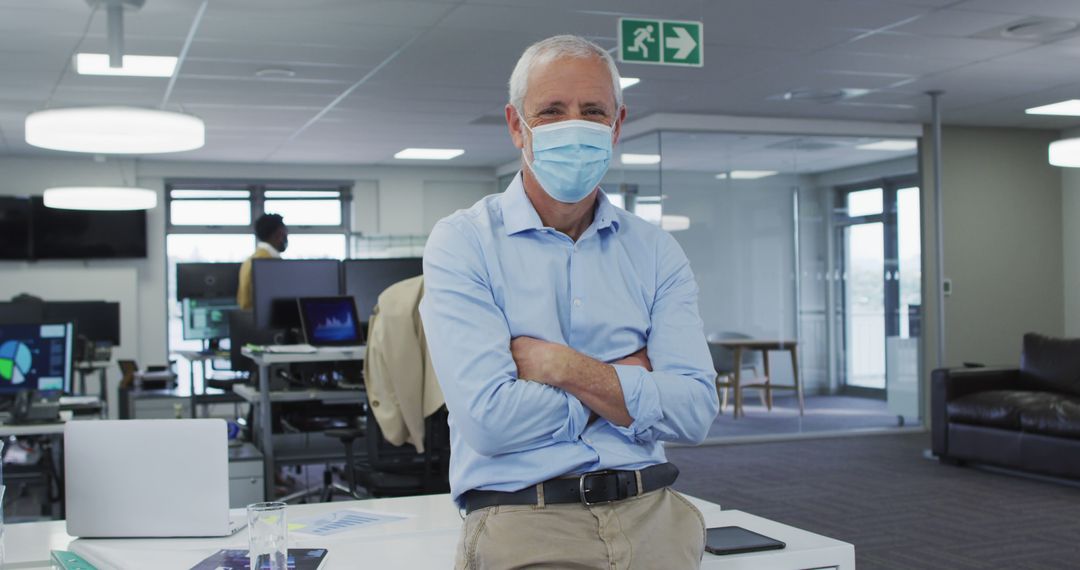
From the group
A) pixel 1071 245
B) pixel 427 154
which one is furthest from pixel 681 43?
pixel 427 154

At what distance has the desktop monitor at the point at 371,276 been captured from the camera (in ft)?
19.7

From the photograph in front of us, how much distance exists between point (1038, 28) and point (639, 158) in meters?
3.38

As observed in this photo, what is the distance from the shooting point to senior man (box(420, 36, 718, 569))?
65.4 inches

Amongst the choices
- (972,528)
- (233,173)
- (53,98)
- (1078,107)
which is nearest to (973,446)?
(972,528)

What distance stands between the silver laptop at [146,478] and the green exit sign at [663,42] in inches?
142

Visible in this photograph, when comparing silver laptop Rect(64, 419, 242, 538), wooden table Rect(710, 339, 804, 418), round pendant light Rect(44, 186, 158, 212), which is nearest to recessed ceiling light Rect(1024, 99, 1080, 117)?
wooden table Rect(710, 339, 804, 418)

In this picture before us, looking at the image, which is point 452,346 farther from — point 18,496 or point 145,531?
point 18,496

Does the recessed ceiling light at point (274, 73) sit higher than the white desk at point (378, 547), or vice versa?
the recessed ceiling light at point (274, 73)

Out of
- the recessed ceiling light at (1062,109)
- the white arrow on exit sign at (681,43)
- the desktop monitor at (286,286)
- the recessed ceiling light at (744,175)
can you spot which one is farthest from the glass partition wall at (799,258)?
the desktop monitor at (286,286)

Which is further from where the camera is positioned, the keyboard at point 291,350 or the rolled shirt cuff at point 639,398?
the keyboard at point 291,350

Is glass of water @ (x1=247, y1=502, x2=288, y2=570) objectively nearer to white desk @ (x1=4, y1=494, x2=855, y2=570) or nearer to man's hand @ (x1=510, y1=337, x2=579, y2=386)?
white desk @ (x1=4, y1=494, x2=855, y2=570)

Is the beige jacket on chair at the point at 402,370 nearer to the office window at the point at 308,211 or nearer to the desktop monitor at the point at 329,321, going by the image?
the desktop monitor at the point at 329,321

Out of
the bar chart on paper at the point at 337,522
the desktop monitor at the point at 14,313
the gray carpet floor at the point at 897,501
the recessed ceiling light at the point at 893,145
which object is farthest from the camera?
the recessed ceiling light at the point at 893,145

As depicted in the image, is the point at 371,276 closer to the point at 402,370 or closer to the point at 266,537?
the point at 402,370
